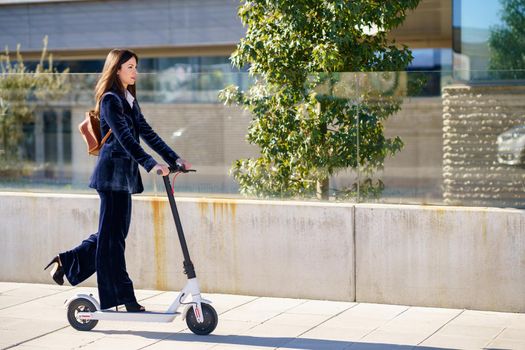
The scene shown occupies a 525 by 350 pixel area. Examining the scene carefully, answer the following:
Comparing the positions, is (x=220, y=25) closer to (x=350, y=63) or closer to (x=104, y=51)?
(x=104, y=51)

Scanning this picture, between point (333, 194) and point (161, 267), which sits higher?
point (333, 194)

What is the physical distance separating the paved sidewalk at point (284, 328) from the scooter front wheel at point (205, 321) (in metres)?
0.05

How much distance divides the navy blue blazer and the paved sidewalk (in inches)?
43.0

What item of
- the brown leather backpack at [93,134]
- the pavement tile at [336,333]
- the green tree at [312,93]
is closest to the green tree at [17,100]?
the green tree at [312,93]

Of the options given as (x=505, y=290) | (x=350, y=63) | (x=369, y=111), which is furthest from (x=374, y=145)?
Result: (x=505, y=290)

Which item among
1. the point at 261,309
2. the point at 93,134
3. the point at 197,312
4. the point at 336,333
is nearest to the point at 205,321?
the point at 197,312

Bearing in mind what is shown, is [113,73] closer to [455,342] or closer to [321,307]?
[321,307]

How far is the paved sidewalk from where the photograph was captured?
7.11 m

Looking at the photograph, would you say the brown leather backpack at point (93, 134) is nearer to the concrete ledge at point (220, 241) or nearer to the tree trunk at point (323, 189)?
the concrete ledge at point (220, 241)

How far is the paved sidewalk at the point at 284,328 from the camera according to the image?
23.3 ft

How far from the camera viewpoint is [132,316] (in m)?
7.38

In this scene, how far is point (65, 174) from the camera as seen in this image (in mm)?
10016

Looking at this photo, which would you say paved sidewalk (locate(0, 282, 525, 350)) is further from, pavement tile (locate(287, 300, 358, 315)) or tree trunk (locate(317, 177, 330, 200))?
tree trunk (locate(317, 177, 330, 200))

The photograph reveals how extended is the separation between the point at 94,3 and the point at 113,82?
70.1 feet
